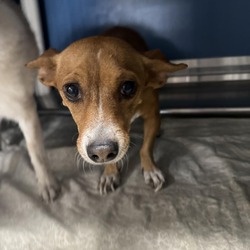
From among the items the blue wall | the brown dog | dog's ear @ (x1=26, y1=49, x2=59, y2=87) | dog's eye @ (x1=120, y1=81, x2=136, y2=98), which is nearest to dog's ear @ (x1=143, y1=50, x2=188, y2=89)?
the brown dog

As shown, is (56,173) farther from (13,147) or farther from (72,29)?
A: (72,29)

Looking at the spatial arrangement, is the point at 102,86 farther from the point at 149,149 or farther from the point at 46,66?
the point at 149,149

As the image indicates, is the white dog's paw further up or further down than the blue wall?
further down

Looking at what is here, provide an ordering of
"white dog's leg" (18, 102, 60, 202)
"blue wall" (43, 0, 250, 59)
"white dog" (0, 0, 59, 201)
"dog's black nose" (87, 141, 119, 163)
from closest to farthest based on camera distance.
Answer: "dog's black nose" (87, 141, 119, 163)
"white dog" (0, 0, 59, 201)
"white dog's leg" (18, 102, 60, 202)
"blue wall" (43, 0, 250, 59)

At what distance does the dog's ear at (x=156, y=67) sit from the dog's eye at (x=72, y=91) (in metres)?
0.21

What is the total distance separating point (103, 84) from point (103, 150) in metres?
0.16

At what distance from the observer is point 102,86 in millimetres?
938

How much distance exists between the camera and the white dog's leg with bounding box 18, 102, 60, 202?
3.72 feet

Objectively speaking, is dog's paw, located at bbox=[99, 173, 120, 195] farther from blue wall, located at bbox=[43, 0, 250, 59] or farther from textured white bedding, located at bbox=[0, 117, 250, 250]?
blue wall, located at bbox=[43, 0, 250, 59]

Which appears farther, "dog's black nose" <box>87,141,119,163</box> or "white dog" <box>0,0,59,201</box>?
"white dog" <box>0,0,59,201</box>

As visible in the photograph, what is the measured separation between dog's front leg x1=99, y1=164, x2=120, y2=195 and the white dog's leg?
0.44ft

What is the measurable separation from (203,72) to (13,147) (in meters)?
0.89

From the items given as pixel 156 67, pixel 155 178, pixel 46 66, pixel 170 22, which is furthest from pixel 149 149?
pixel 170 22

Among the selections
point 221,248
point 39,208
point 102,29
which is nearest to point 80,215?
point 39,208
